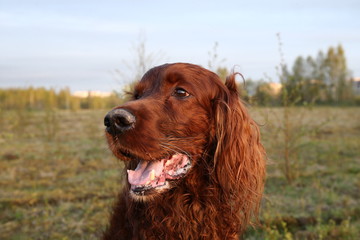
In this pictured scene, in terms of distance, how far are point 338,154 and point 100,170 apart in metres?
A: 6.93

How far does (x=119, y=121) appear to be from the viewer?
205 centimetres

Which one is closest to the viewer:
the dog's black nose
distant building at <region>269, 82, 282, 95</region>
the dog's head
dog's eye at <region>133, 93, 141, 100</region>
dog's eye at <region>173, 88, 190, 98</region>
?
the dog's black nose

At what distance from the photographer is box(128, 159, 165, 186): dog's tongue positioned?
2266mm

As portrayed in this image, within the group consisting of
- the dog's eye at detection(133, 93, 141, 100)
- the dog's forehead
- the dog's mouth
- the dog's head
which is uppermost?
the dog's forehead

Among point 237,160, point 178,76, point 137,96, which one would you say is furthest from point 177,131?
point 137,96

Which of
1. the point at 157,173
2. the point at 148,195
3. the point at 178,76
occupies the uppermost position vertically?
the point at 178,76

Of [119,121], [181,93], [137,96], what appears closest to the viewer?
[119,121]

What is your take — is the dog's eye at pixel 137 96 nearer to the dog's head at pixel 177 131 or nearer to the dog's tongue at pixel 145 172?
the dog's head at pixel 177 131

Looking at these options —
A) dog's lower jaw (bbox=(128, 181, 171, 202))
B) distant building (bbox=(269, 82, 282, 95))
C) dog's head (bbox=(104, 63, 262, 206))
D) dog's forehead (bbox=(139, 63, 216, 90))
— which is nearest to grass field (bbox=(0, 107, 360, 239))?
distant building (bbox=(269, 82, 282, 95))

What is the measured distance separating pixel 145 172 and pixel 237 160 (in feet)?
2.21

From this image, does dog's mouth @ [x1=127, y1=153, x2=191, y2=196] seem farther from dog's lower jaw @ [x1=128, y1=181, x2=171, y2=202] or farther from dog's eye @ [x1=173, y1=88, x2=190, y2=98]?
dog's eye @ [x1=173, y1=88, x2=190, y2=98]

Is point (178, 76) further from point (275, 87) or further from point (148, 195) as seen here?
point (275, 87)

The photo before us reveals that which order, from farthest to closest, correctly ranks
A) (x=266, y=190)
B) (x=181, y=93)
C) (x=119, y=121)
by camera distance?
(x=266, y=190), (x=181, y=93), (x=119, y=121)

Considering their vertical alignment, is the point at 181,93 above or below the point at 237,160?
above
